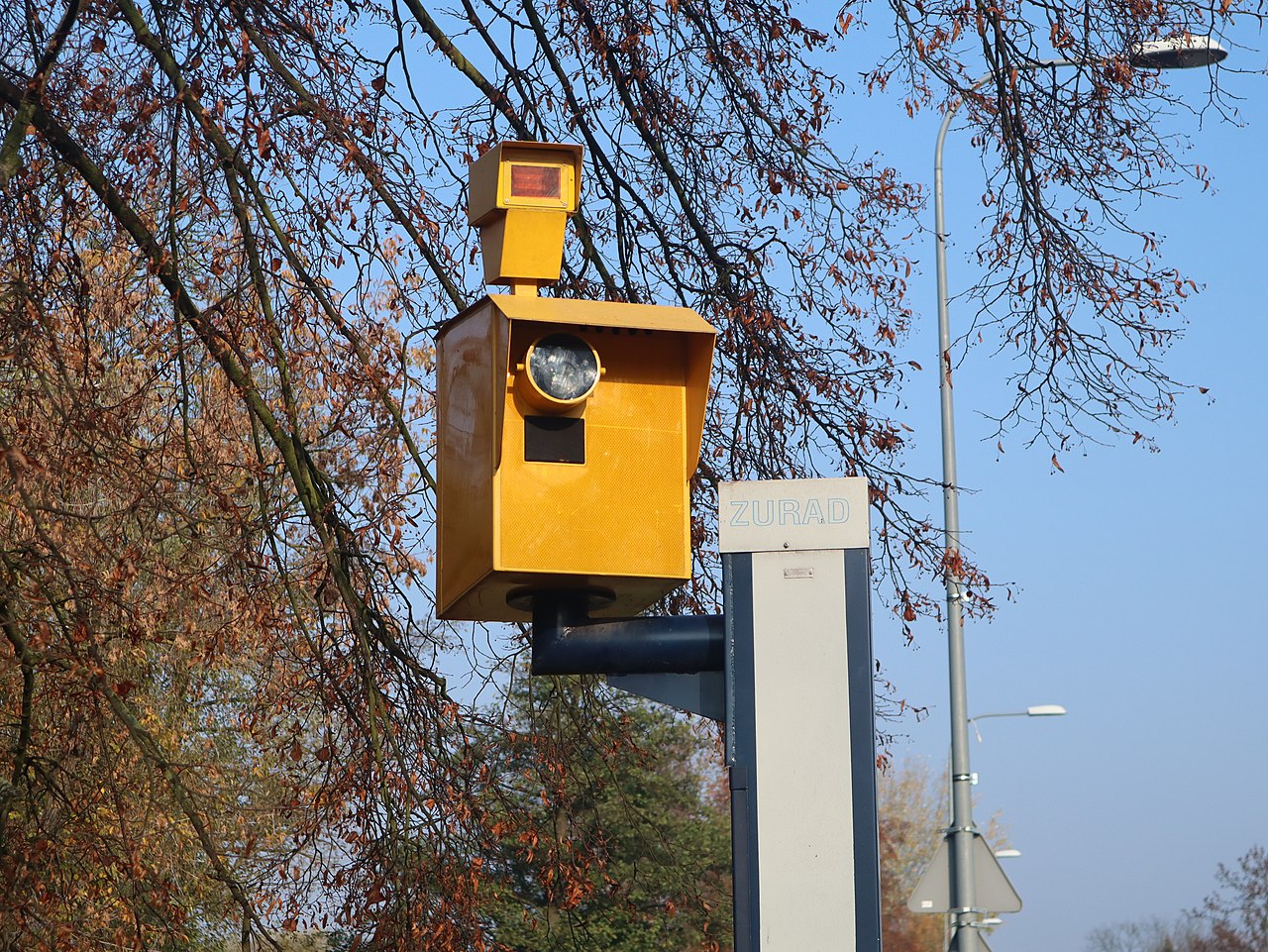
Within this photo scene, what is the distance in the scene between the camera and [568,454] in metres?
3.14

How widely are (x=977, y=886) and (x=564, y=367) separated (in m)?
8.45

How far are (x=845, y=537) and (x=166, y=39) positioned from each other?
4.62 metres

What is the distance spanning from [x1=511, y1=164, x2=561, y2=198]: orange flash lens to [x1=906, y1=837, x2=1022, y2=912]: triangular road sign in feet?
26.4

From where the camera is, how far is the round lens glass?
10.3 ft

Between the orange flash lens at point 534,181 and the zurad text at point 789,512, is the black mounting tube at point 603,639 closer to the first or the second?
the zurad text at point 789,512

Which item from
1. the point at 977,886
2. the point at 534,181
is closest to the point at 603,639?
the point at 534,181

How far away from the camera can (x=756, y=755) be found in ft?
9.62

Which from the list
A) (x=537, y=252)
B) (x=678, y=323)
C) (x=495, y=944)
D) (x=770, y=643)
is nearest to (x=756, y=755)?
(x=770, y=643)

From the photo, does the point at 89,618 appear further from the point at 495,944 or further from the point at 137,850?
the point at 495,944

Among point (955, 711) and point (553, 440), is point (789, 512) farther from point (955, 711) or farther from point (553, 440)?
point (955, 711)

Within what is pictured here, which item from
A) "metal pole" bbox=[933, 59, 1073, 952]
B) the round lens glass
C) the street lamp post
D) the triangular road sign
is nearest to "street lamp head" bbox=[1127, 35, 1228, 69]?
the street lamp post

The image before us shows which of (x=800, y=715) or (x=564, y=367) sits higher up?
(x=564, y=367)

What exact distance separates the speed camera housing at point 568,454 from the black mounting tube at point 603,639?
0.05 m

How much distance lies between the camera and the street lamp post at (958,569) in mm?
6641
